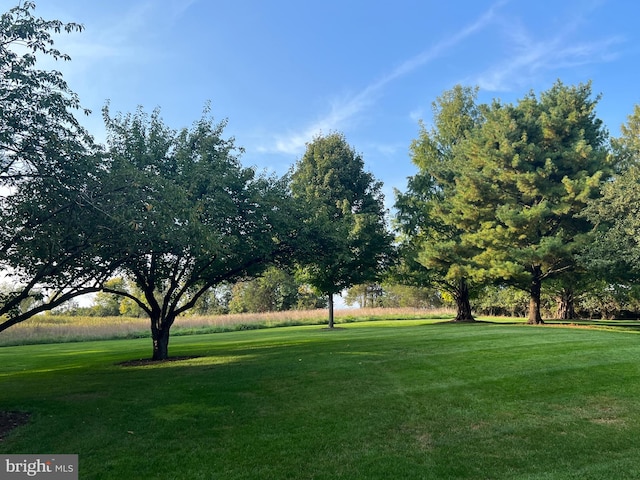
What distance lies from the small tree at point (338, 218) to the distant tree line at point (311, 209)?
0.12m

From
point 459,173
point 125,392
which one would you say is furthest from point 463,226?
point 125,392

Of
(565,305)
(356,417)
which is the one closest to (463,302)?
(565,305)

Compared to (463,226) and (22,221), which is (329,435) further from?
(463,226)

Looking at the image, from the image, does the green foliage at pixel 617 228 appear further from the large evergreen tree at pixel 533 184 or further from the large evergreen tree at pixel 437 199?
the large evergreen tree at pixel 437 199

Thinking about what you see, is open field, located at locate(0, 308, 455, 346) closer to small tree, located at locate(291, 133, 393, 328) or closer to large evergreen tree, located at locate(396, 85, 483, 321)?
small tree, located at locate(291, 133, 393, 328)

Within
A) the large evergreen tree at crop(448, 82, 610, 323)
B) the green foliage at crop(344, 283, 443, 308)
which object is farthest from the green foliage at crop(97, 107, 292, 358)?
the green foliage at crop(344, 283, 443, 308)

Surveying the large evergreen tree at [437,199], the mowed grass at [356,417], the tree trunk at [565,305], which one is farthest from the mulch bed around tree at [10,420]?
the tree trunk at [565,305]

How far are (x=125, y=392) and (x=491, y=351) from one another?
9.49 meters

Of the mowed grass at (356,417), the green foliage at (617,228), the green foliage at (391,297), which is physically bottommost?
the green foliage at (391,297)

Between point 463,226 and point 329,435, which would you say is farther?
point 463,226

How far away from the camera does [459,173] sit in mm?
28906

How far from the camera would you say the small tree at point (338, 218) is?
1681cm

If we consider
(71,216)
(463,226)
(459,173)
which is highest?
(459,173)

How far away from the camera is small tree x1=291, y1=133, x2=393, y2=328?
55.2ft
